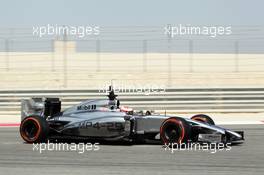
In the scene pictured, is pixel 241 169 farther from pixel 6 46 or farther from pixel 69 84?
pixel 69 84

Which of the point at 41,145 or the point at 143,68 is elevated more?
the point at 143,68

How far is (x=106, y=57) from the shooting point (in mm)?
29484

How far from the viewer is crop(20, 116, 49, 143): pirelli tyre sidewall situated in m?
12.2

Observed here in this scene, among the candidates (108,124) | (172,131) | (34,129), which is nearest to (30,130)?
(34,129)

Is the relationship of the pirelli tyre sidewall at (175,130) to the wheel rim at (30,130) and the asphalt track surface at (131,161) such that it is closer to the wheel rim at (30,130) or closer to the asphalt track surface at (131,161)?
the asphalt track surface at (131,161)

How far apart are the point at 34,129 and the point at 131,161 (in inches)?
118

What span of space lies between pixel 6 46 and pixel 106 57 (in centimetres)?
733

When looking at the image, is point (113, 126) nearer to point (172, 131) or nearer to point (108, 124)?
point (108, 124)

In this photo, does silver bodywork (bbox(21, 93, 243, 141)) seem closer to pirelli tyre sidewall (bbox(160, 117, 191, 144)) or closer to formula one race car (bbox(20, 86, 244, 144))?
formula one race car (bbox(20, 86, 244, 144))

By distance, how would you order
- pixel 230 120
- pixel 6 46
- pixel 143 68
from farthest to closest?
pixel 143 68
pixel 6 46
pixel 230 120

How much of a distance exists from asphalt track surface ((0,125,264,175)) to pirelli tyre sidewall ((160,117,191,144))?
0.77ft

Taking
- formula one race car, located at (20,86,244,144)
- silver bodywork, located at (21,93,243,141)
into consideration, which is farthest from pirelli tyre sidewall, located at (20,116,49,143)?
silver bodywork, located at (21,93,243,141)

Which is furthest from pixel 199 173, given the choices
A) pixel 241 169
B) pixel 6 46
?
pixel 6 46

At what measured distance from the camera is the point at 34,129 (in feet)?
40.6
